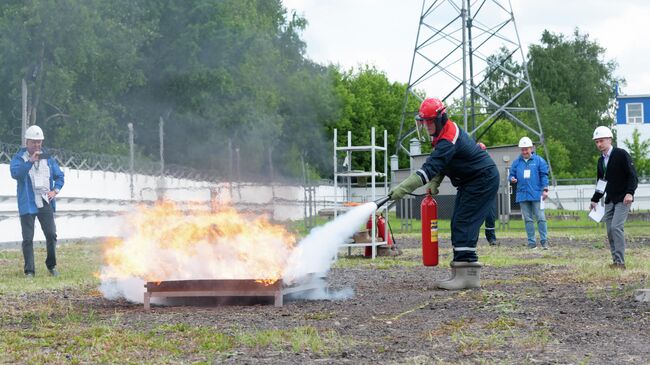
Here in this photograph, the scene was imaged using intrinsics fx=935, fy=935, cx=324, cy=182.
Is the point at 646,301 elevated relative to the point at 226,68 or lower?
lower

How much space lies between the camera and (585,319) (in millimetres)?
8312

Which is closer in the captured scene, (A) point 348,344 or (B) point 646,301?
(A) point 348,344

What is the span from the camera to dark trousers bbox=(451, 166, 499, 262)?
11227 mm

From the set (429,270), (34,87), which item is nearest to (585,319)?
(429,270)

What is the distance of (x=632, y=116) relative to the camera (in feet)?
238

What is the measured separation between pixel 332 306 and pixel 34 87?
101 feet

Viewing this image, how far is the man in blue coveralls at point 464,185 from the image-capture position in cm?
1103

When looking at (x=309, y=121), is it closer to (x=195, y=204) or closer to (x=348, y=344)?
(x=195, y=204)

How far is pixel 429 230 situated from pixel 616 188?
11.5 feet

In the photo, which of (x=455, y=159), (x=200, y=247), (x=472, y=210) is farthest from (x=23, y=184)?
(x=472, y=210)

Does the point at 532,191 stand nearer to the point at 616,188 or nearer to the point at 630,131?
→ the point at 616,188

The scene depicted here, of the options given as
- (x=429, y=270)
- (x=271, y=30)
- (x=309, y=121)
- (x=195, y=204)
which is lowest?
(x=429, y=270)

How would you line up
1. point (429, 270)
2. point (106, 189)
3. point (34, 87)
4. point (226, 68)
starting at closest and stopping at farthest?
point (429, 270) < point (106, 189) < point (34, 87) < point (226, 68)

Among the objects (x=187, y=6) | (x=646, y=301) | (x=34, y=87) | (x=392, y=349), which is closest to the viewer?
(x=392, y=349)
